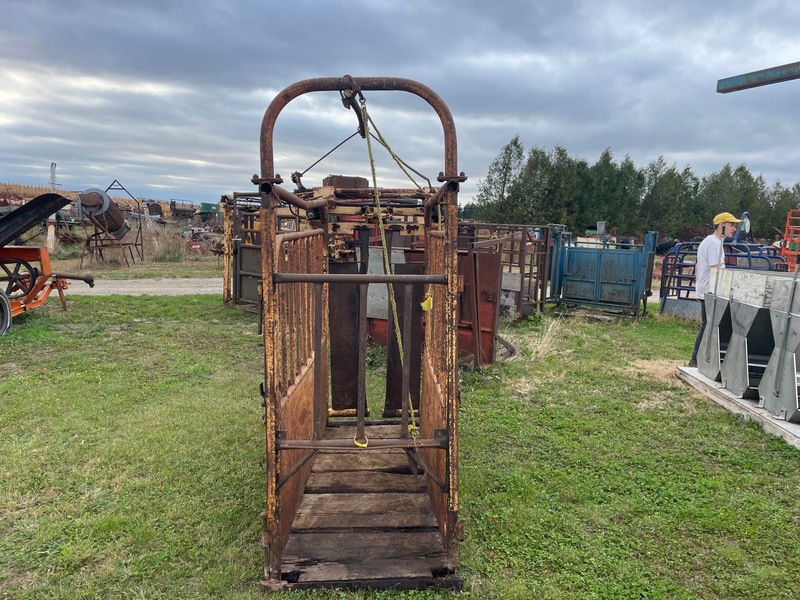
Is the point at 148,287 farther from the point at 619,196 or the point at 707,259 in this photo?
the point at 619,196

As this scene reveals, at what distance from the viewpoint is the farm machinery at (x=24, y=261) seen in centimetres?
739

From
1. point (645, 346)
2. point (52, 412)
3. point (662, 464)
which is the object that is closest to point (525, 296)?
point (645, 346)

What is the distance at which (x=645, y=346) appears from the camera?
845 cm

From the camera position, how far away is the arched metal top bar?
2678 mm

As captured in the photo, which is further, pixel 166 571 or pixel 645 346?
pixel 645 346

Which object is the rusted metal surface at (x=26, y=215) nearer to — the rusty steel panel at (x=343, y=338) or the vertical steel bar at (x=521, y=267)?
the rusty steel panel at (x=343, y=338)

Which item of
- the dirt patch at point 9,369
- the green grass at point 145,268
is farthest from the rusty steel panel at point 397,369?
the green grass at point 145,268

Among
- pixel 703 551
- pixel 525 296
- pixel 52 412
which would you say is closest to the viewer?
pixel 703 551

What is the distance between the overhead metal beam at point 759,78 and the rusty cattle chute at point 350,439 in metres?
11.5

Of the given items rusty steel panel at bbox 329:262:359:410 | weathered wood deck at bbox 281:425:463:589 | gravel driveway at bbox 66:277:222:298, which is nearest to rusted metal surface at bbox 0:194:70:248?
gravel driveway at bbox 66:277:222:298

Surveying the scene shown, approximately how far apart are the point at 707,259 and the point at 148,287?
1241 cm

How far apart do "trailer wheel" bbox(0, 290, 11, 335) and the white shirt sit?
31.0ft

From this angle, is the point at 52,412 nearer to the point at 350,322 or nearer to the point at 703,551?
the point at 350,322

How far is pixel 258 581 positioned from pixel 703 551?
2.53m
